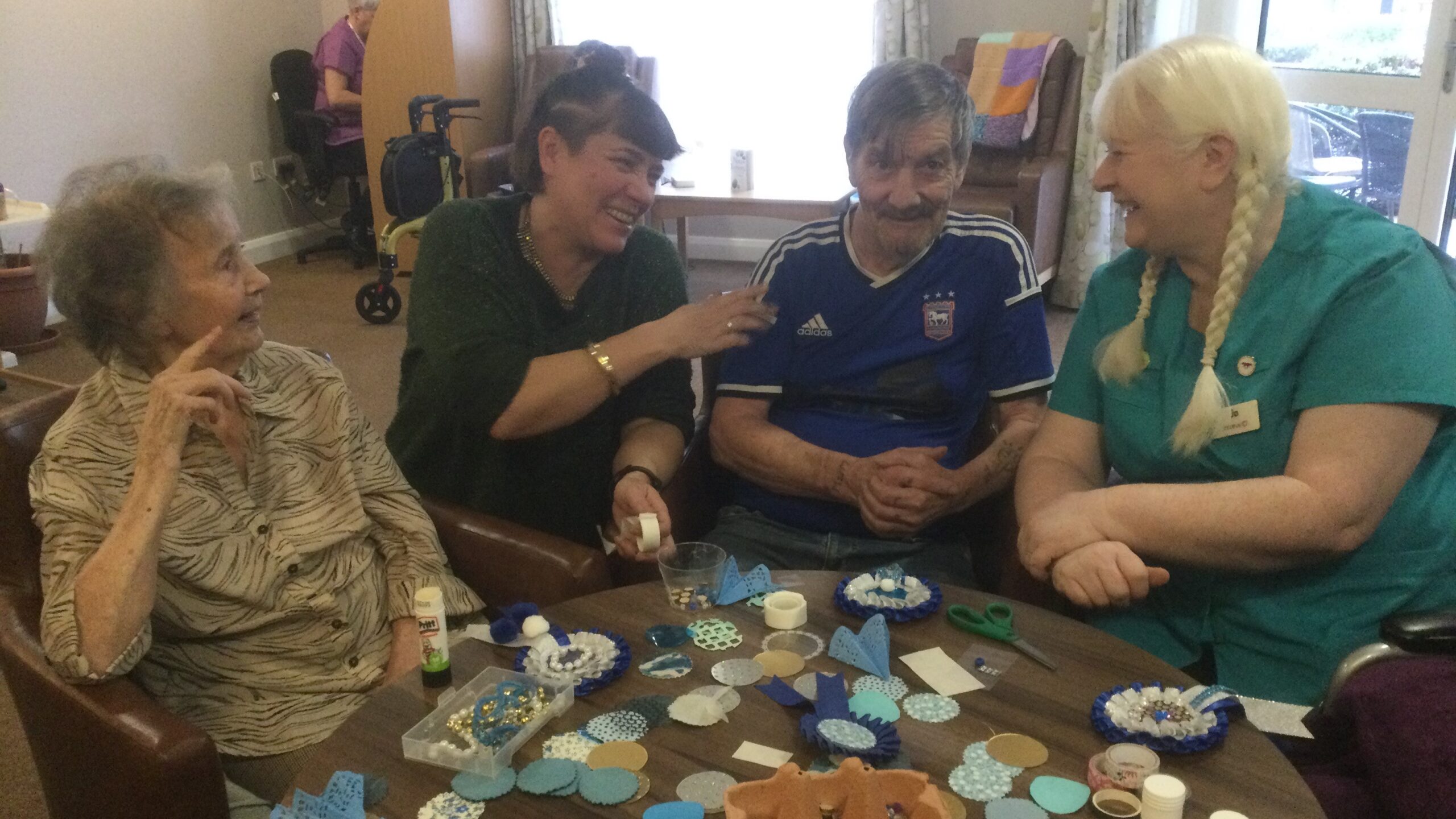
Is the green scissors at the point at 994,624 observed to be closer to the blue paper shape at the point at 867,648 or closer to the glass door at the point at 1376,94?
the blue paper shape at the point at 867,648

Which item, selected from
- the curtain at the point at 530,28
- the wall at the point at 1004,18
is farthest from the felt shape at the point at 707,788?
the curtain at the point at 530,28

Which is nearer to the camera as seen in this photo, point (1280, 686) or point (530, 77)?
point (1280, 686)

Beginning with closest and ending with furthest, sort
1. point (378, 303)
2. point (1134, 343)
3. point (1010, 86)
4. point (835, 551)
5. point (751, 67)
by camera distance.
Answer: point (1134, 343) → point (835, 551) → point (1010, 86) → point (378, 303) → point (751, 67)

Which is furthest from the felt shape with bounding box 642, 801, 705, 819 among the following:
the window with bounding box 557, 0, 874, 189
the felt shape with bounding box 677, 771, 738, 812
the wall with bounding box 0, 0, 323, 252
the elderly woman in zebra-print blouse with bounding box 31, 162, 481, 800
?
the window with bounding box 557, 0, 874, 189

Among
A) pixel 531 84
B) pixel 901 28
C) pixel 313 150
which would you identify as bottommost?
pixel 313 150

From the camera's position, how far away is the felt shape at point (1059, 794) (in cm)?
104

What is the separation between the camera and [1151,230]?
1509 mm

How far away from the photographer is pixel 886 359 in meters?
1.96

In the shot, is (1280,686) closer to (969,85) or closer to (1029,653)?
(1029,653)

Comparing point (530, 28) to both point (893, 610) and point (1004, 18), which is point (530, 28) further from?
point (893, 610)

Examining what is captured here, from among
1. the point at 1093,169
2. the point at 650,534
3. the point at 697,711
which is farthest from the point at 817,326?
the point at 1093,169

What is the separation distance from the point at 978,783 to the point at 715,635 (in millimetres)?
390

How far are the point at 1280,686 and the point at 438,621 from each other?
109 cm

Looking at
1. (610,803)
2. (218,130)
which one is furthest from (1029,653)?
(218,130)
